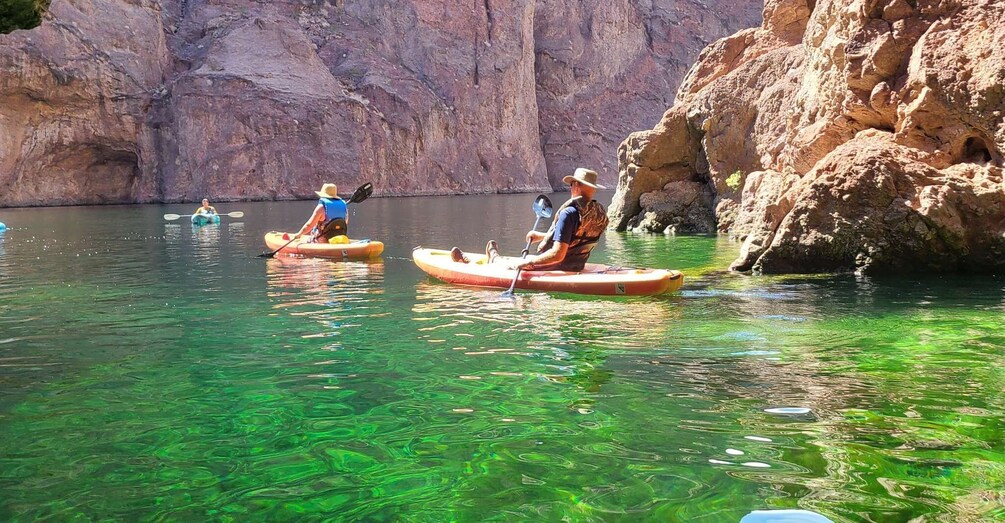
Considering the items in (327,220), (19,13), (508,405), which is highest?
(19,13)

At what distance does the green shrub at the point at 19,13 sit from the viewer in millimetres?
7176

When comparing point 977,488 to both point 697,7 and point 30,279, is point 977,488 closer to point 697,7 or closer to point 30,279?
point 30,279

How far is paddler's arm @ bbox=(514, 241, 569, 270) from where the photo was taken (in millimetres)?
10508

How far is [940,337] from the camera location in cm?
719

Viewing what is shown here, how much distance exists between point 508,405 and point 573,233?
5.30 m

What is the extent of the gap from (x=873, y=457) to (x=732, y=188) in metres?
16.0

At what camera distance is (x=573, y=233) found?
34.2 ft

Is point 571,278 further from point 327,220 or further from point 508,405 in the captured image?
point 327,220

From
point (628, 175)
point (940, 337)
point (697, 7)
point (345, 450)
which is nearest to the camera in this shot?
point (345, 450)

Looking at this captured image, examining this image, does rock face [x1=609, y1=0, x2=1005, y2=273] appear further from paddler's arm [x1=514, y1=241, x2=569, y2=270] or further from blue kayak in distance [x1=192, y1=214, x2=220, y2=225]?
blue kayak in distance [x1=192, y1=214, x2=220, y2=225]

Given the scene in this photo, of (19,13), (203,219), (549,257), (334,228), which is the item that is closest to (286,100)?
(203,219)

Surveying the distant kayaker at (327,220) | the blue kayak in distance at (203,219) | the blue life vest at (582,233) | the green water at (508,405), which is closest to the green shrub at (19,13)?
the green water at (508,405)

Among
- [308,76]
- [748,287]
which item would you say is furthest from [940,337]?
[308,76]

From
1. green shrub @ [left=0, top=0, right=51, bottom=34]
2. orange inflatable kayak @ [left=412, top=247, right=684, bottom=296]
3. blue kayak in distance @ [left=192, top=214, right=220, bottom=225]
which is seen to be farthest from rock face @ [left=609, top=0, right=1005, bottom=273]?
blue kayak in distance @ [left=192, top=214, right=220, bottom=225]
